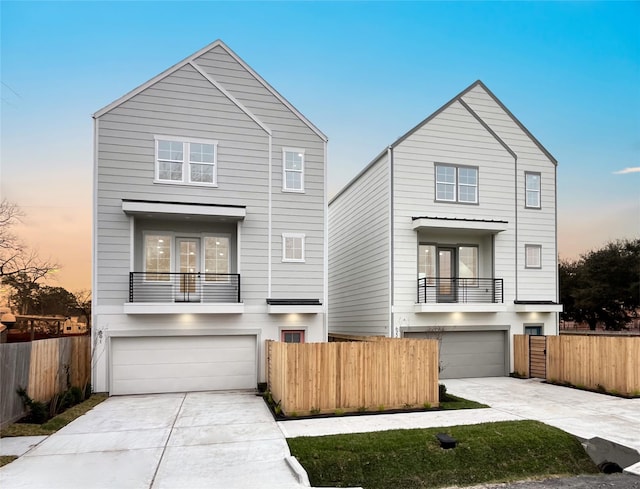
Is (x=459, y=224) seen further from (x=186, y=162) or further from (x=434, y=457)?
(x=434, y=457)

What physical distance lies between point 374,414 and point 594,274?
102 feet

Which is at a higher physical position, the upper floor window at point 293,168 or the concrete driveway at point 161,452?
the upper floor window at point 293,168

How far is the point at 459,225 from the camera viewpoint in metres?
16.6

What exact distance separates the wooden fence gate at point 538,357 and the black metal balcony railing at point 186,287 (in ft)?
34.3

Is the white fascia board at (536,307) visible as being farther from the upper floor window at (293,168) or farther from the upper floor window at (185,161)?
the upper floor window at (185,161)

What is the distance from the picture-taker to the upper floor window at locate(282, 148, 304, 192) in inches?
606

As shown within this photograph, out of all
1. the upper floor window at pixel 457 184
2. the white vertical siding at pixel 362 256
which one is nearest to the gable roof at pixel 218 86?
the white vertical siding at pixel 362 256

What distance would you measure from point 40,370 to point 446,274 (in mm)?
13548

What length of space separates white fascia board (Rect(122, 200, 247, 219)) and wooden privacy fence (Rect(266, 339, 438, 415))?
15.3 feet

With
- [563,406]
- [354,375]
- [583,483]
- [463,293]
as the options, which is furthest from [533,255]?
[583,483]

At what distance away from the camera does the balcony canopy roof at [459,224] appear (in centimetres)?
1627

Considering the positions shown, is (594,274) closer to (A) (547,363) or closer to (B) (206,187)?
(A) (547,363)

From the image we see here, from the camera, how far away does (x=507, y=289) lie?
17547mm

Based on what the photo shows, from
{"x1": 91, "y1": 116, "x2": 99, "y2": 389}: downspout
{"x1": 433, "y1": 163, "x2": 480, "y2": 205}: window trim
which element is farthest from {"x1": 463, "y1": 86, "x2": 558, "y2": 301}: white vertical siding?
{"x1": 91, "y1": 116, "x2": 99, "y2": 389}: downspout
